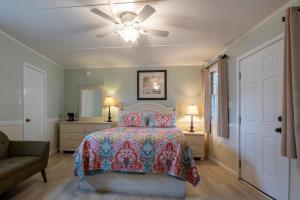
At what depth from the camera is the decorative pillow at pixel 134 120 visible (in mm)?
4418

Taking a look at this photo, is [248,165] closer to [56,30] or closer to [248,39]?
[248,39]

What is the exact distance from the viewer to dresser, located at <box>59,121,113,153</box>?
16.2ft

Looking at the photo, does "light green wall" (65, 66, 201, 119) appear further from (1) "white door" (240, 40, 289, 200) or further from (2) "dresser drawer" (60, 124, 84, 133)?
(1) "white door" (240, 40, 289, 200)

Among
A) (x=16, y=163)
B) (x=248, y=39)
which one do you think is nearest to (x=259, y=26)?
(x=248, y=39)

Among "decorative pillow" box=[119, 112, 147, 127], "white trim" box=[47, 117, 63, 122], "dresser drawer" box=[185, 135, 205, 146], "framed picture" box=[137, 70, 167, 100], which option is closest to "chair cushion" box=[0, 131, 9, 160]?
"white trim" box=[47, 117, 63, 122]

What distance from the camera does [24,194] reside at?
2.60 meters

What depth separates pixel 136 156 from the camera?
2631 mm

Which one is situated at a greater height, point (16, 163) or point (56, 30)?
point (56, 30)

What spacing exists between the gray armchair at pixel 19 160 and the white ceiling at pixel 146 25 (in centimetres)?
179

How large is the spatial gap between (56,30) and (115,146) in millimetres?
2104

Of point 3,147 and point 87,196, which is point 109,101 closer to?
point 3,147

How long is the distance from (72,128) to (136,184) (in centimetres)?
298

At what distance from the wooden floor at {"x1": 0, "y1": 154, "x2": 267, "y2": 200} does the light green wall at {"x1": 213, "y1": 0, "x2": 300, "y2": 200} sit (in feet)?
1.60

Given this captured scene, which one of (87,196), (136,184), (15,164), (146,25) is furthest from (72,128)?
(146,25)
